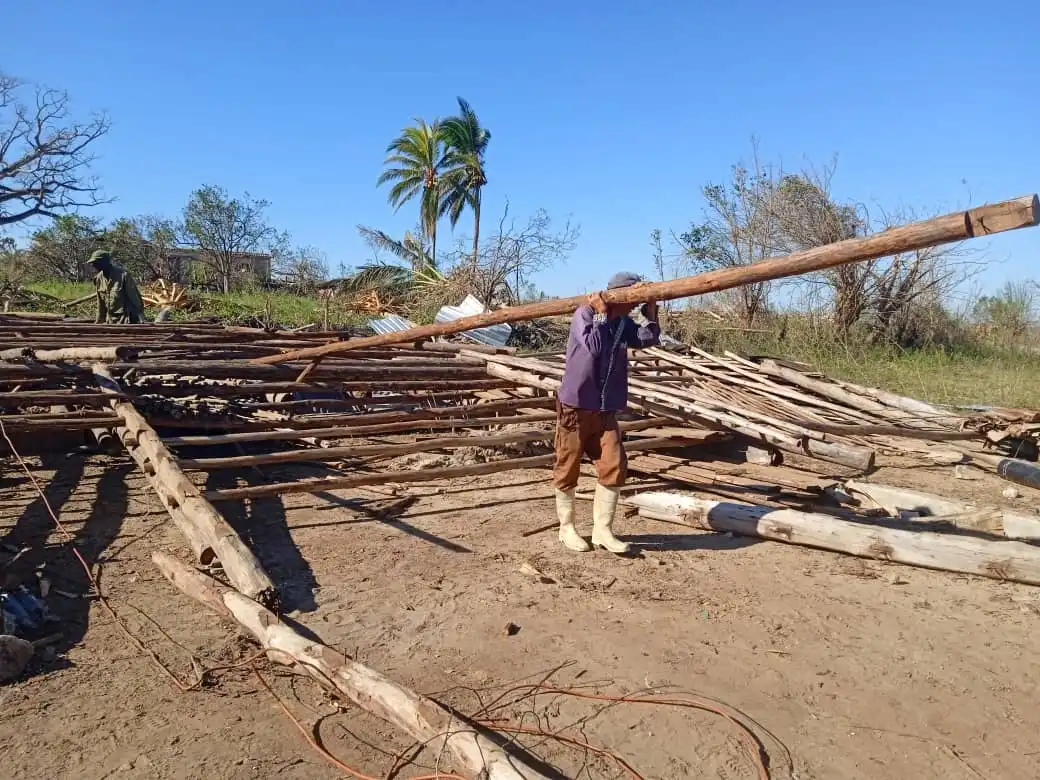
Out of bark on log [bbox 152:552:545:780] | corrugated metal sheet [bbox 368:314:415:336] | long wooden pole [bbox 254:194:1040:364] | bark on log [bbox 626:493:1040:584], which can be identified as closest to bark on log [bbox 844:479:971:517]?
bark on log [bbox 626:493:1040:584]

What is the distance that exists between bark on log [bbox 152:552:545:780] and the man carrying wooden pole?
208 centimetres

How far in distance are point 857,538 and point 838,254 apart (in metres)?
2.22

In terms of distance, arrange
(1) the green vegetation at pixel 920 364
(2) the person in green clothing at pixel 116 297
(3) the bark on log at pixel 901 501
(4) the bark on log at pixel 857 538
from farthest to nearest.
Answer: (1) the green vegetation at pixel 920 364
(2) the person in green clothing at pixel 116 297
(3) the bark on log at pixel 901 501
(4) the bark on log at pixel 857 538

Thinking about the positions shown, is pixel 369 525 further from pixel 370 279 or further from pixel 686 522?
pixel 370 279

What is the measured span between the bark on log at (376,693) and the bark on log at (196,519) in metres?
0.10

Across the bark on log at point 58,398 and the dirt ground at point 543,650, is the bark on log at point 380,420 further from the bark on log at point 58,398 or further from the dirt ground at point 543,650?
the bark on log at point 58,398

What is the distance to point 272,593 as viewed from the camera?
11.1 feet

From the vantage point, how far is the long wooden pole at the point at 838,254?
2.58 m

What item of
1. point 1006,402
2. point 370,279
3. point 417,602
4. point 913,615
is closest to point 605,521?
point 417,602

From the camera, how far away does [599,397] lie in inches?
176

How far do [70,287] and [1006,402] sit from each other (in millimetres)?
23566

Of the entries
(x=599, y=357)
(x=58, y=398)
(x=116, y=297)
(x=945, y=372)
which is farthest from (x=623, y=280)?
(x=945, y=372)

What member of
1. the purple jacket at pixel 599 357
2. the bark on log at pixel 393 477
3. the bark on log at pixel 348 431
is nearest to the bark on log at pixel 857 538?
the bark on log at pixel 393 477

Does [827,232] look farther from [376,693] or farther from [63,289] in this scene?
[63,289]
